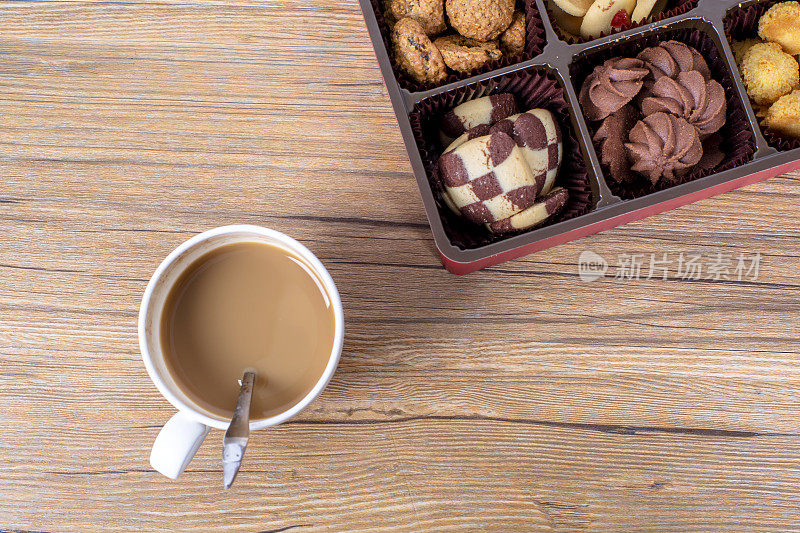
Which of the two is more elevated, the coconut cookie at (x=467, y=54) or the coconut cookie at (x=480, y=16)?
the coconut cookie at (x=480, y=16)

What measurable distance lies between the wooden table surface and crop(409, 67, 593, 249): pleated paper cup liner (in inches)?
3.3

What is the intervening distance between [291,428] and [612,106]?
798 millimetres

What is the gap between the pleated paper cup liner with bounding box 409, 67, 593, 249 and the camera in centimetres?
99

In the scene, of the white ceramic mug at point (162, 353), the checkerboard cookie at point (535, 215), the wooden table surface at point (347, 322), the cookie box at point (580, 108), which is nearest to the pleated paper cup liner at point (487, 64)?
the cookie box at point (580, 108)

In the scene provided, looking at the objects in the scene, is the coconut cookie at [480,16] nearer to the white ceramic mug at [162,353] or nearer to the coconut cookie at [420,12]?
the coconut cookie at [420,12]

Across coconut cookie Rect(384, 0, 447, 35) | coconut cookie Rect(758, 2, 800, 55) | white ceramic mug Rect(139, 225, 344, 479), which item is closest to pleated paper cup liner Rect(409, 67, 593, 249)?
coconut cookie Rect(384, 0, 447, 35)

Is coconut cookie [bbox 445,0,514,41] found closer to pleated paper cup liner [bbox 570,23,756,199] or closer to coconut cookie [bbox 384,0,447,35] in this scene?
coconut cookie [bbox 384,0,447,35]

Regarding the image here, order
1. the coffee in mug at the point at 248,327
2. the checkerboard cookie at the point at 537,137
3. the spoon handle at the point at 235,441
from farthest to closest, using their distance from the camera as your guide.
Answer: the checkerboard cookie at the point at 537,137 → the coffee in mug at the point at 248,327 → the spoon handle at the point at 235,441

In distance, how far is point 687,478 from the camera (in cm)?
104

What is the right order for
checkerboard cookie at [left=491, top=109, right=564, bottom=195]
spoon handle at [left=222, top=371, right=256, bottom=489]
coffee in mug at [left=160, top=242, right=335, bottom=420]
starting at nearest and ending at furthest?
1. spoon handle at [left=222, top=371, right=256, bottom=489]
2. coffee in mug at [left=160, top=242, right=335, bottom=420]
3. checkerboard cookie at [left=491, top=109, right=564, bottom=195]

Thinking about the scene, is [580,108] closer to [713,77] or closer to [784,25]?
[713,77]

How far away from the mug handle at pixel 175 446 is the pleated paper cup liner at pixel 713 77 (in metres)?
0.79

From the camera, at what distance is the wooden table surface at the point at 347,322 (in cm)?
103

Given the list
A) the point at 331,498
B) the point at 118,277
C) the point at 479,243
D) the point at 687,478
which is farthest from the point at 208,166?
the point at 687,478
